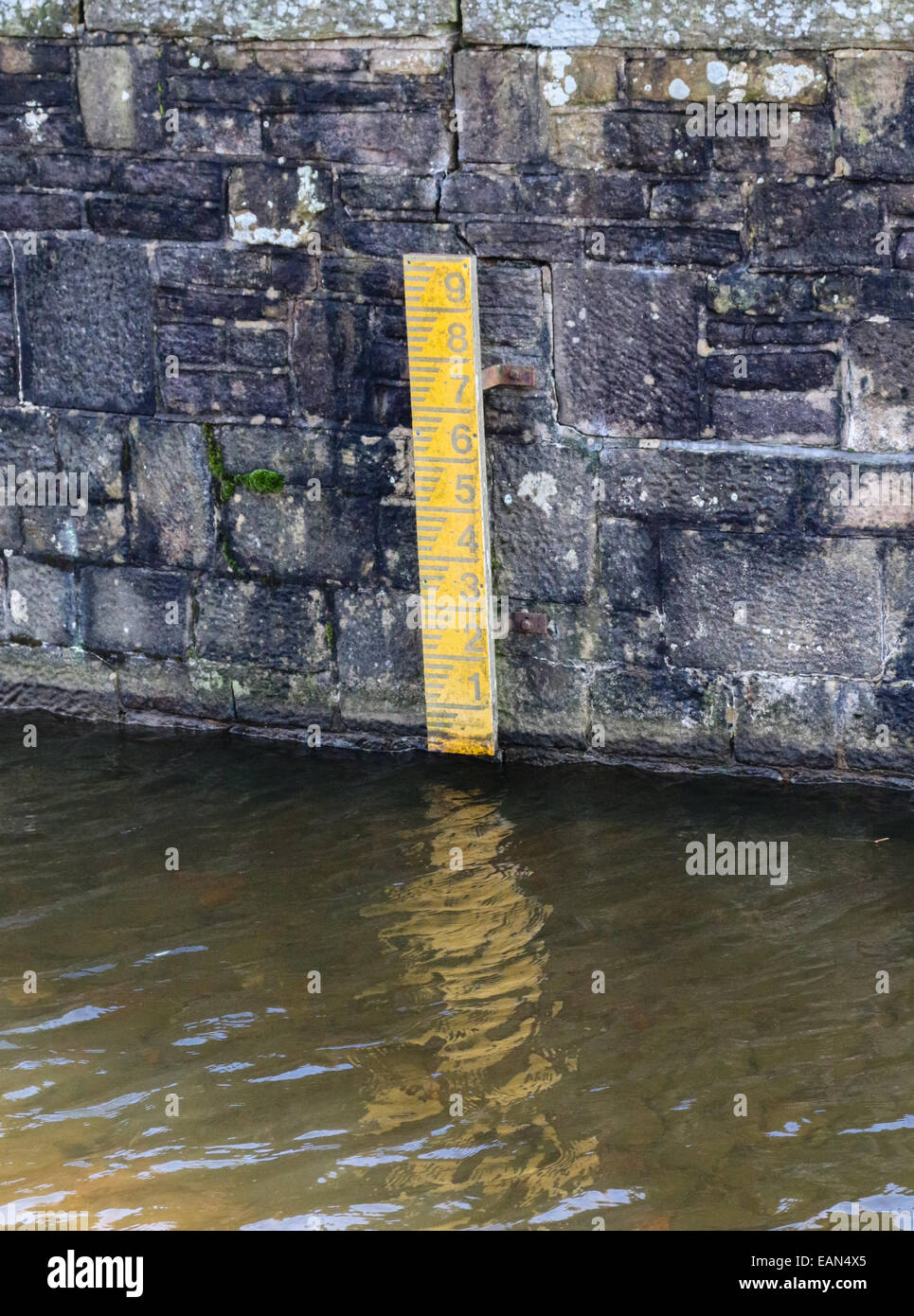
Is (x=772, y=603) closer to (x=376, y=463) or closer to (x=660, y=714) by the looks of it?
(x=660, y=714)

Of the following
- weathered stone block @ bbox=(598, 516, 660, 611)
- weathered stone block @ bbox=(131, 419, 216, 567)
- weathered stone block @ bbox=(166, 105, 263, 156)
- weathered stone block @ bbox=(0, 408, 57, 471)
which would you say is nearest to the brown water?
weathered stone block @ bbox=(598, 516, 660, 611)

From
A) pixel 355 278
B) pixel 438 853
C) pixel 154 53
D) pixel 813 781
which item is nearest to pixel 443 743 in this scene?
pixel 438 853

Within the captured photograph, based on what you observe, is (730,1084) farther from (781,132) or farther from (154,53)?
(154,53)

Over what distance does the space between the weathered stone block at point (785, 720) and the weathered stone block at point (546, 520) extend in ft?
1.91

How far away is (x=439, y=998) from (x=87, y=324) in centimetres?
249

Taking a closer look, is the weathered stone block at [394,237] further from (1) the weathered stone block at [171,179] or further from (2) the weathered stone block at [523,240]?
(1) the weathered stone block at [171,179]

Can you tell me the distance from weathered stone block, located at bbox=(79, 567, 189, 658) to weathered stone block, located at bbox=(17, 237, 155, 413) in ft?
1.76

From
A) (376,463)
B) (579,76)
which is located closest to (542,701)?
(376,463)

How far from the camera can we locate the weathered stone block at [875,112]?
13.7 feet

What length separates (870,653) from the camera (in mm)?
4539

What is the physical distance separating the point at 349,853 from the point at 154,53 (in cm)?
238

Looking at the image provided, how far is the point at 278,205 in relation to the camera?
4703 mm

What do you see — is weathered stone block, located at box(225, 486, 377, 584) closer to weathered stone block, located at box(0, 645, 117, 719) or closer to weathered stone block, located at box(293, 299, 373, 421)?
weathered stone block, located at box(293, 299, 373, 421)
